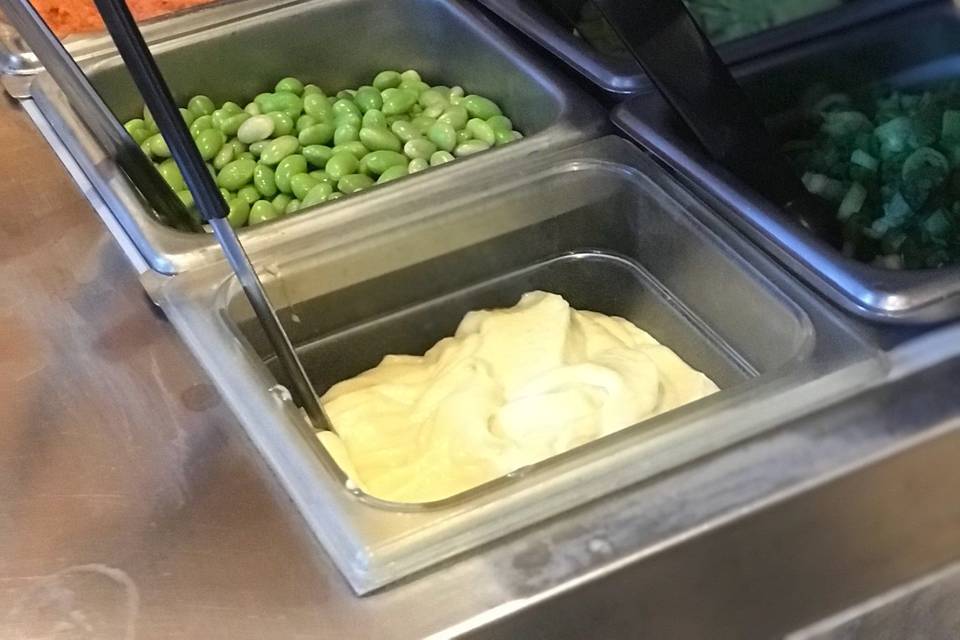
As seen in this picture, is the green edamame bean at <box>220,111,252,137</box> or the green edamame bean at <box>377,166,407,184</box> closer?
the green edamame bean at <box>377,166,407,184</box>

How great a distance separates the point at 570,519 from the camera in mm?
615

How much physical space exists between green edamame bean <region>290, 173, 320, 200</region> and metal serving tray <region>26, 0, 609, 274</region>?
170 millimetres

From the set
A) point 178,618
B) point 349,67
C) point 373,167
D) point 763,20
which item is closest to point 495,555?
point 178,618

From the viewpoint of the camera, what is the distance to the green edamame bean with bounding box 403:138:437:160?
3.50ft

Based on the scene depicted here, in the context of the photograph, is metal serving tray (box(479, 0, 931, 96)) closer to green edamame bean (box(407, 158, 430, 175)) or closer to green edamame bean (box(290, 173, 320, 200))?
green edamame bean (box(407, 158, 430, 175))

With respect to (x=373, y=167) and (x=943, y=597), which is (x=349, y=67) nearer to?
(x=373, y=167)

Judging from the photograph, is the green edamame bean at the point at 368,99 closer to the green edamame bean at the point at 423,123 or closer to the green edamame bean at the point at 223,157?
the green edamame bean at the point at 423,123

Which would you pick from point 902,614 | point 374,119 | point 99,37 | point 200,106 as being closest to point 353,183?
point 374,119

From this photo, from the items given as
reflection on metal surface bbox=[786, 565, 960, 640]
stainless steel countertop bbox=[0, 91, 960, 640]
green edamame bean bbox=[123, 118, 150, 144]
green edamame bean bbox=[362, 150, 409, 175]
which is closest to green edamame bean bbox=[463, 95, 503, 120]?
green edamame bean bbox=[362, 150, 409, 175]

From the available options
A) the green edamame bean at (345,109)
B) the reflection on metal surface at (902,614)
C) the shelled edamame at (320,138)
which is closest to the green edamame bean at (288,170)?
the shelled edamame at (320,138)

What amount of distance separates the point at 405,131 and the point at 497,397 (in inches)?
15.7

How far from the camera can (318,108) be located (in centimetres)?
115

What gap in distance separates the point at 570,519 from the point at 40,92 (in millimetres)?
759

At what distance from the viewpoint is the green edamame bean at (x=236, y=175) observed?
3.48 feet
